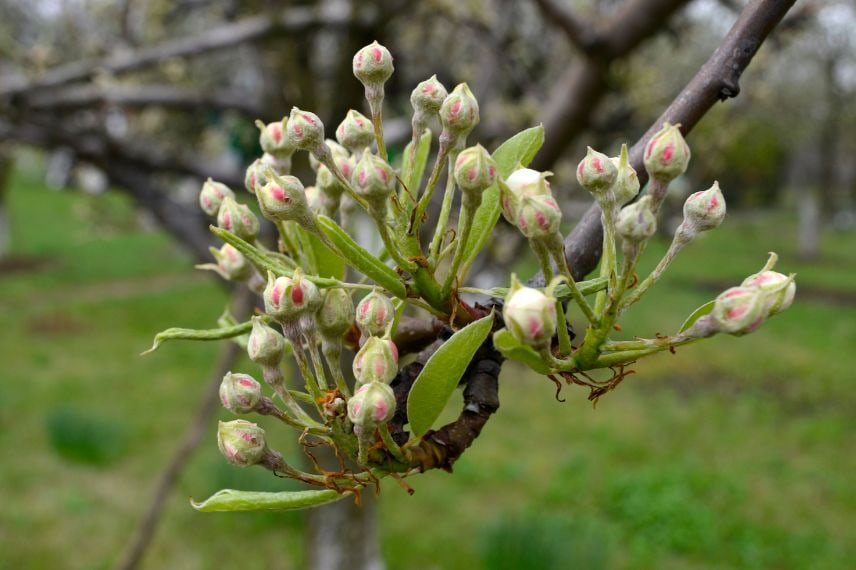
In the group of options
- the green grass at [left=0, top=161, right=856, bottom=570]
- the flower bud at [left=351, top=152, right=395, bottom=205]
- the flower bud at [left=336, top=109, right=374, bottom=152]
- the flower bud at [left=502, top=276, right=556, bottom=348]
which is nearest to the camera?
the flower bud at [left=502, top=276, right=556, bottom=348]

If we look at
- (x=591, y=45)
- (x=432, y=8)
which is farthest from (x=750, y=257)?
(x=591, y=45)

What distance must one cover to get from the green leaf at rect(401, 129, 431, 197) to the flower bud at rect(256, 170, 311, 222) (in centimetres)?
12

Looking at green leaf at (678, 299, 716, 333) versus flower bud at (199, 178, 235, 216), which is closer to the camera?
green leaf at (678, 299, 716, 333)

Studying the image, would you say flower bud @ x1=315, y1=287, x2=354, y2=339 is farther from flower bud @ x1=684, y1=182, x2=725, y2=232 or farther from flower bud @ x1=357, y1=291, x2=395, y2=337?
flower bud @ x1=684, y1=182, x2=725, y2=232

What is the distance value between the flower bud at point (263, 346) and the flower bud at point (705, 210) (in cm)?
41

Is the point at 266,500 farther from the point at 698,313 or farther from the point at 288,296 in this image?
the point at 698,313

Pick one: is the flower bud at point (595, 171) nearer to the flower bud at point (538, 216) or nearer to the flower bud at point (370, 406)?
the flower bud at point (538, 216)

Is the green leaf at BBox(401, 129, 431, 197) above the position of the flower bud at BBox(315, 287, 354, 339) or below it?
above

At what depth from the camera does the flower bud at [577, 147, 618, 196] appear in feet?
2.32

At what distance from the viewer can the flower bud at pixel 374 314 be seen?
763 millimetres

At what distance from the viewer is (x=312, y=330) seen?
31.0 inches

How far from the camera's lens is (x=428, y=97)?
32.1 inches

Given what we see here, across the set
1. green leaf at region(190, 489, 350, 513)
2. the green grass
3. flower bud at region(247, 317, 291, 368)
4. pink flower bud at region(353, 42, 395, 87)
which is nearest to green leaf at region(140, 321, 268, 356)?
flower bud at region(247, 317, 291, 368)

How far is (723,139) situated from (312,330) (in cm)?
451
